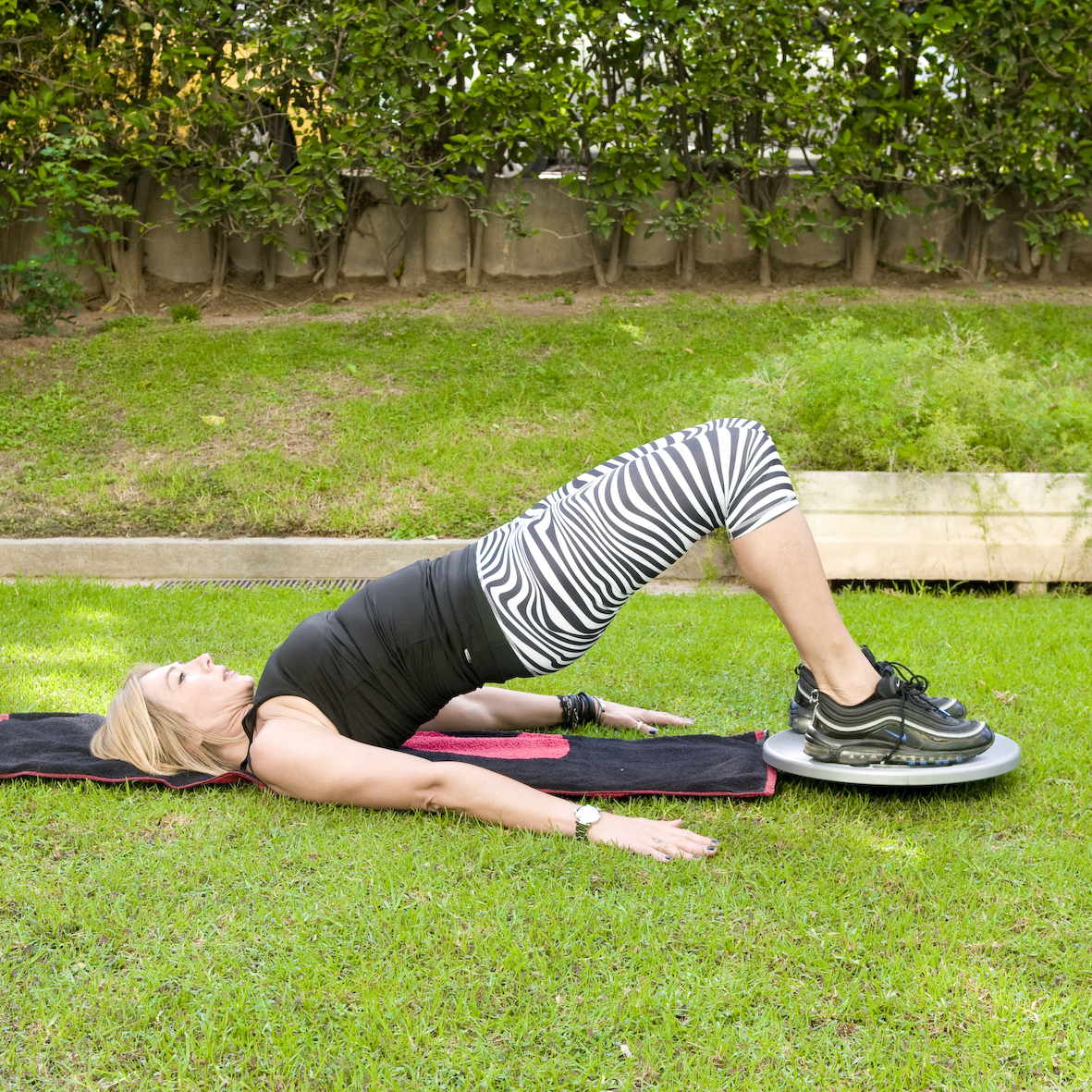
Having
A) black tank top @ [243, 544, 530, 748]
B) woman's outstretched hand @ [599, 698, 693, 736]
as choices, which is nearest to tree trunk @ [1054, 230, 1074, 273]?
woman's outstretched hand @ [599, 698, 693, 736]

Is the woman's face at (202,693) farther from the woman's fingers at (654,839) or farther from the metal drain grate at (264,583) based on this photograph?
Answer: the metal drain grate at (264,583)

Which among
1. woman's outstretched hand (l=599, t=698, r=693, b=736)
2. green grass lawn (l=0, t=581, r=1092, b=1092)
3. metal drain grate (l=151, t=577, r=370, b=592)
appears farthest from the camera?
metal drain grate (l=151, t=577, r=370, b=592)

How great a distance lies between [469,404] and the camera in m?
7.36

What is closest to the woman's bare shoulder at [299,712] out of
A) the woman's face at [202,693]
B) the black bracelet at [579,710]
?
the woman's face at [202,693]

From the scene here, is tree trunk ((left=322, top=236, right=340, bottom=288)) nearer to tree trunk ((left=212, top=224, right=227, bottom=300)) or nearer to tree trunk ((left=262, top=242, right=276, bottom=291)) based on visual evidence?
tree trunk ((left=262, top=242, right=276, bottom=291))

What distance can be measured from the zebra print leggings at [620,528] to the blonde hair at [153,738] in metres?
1.01

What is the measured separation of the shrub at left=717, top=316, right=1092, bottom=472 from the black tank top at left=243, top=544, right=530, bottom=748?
2.96 metres

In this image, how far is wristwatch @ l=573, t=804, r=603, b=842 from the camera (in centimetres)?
273

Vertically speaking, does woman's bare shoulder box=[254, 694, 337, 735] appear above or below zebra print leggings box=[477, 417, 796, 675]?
below

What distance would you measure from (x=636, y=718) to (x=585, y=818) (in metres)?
0.98

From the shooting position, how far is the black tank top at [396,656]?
2896 millimetres

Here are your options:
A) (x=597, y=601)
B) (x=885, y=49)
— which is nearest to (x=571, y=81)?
(x=885, y=49)

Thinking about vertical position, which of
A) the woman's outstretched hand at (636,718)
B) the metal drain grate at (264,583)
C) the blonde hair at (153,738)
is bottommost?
the metal drain grate at (264,583)

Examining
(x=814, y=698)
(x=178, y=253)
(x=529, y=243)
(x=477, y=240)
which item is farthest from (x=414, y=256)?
(x=814, y=698)
